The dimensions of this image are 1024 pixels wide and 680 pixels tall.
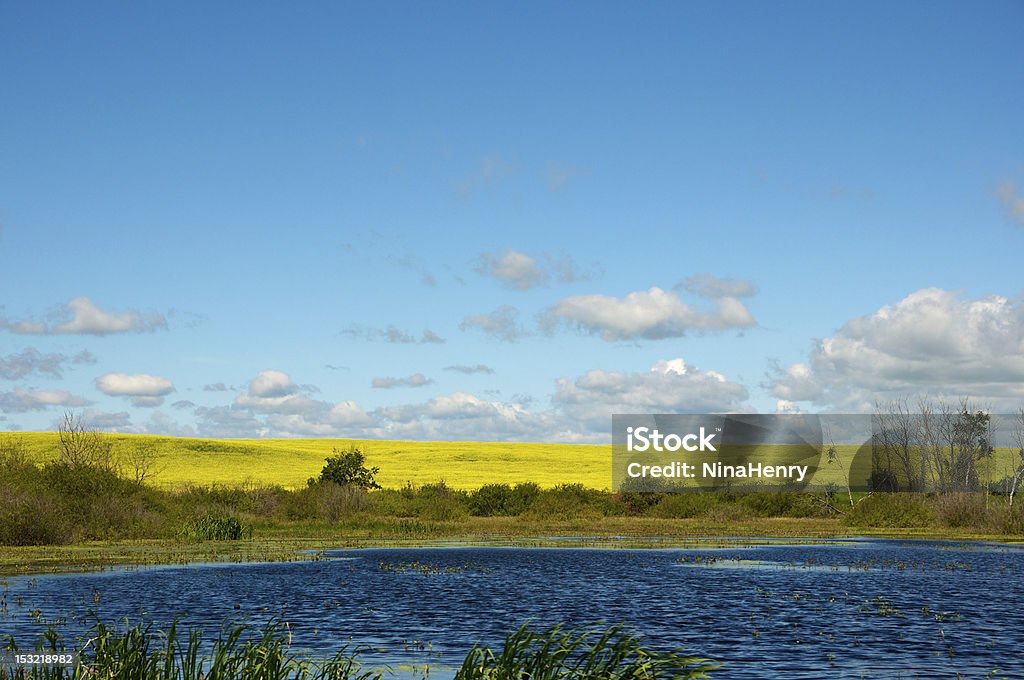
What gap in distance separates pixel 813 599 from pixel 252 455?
324 ft

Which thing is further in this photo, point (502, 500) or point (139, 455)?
point (139, 455)

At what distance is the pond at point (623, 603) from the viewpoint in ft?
79.4

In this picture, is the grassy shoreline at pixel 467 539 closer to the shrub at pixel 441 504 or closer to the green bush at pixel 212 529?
the green bush at pixel 212 529

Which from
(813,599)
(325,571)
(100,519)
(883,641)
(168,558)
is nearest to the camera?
(883,641)

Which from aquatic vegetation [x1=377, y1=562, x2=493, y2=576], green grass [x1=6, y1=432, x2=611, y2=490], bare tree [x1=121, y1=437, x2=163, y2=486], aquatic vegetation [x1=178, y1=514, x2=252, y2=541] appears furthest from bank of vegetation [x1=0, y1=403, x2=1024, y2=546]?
bare tree [x1=121, y1=437, x2=163, y2=486]

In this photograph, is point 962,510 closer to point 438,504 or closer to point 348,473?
point 438,504

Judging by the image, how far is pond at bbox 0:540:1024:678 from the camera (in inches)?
952

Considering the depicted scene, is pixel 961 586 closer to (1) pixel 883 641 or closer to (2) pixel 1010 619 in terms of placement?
(2) pixel 1010 619

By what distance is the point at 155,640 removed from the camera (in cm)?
2395

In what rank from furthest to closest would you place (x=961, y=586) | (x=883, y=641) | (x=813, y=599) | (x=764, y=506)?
(x=764, y=506), (x=961, y=586), (x=813, y=599), (x=883, y=641)

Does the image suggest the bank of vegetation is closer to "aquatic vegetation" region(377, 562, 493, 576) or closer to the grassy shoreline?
the grassy shoreline

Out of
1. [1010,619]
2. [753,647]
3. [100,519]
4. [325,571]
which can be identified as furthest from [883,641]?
[100,519]

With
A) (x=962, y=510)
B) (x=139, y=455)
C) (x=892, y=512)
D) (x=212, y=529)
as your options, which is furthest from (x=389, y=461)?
(x=962, y=510)

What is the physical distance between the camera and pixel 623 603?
107 feet
